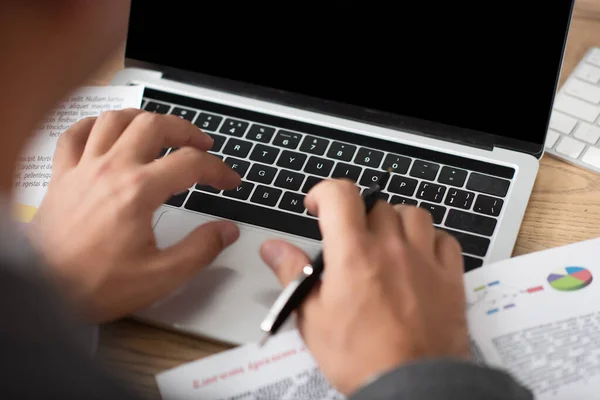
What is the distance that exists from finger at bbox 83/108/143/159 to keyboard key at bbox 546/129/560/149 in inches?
16.9

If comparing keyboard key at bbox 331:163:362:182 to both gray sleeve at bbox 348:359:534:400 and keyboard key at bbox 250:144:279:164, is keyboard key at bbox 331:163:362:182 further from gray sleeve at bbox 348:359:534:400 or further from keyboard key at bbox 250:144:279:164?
gray sleeve at bbox 348:359:534:400

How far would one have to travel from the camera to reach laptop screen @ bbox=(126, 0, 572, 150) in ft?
2.09

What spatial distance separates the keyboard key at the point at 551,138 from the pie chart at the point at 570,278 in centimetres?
18

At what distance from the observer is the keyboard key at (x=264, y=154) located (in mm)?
689

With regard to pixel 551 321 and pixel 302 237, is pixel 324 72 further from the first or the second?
pixel 551 321

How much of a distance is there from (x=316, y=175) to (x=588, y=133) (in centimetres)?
30

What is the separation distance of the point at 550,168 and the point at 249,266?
339mm

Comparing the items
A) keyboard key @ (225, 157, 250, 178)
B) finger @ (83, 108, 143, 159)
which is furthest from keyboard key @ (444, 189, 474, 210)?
finger @ (83, 108, 143, 159)

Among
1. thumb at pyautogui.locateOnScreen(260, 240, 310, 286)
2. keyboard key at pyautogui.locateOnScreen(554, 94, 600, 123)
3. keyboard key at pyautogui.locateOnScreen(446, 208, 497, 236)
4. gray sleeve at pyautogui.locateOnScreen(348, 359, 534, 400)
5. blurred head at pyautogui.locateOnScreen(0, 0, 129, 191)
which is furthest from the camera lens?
keyboard key at pyautogui.locateOnScreen(554, 94, 600, 123)

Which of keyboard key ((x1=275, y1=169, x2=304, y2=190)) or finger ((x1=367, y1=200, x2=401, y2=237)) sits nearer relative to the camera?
finger ((x1=367, y1=200, x2=401, y2=237))

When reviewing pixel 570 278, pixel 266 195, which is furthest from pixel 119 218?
pixel 570 278

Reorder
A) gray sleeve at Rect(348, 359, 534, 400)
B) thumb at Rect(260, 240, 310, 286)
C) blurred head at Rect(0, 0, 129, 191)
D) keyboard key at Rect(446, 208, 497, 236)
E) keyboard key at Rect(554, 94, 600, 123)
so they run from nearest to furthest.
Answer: blurred head at Rect(0, 0, 129, 191) → gray sleeve at Rect(348, 359, 534, 400) → thumb at Rect(260, 240, 310, 286) → keyboard key at Rect(446, 208, 497, 236) → keyboard key at Rect(554, 94, 600, 123)

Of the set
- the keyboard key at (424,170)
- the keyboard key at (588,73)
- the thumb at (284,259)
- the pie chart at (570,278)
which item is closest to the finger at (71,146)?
the thumb at (284,259)

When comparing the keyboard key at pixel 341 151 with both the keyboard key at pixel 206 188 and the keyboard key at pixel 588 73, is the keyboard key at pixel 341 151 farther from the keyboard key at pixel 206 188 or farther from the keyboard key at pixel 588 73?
the keyboard key at pixel 588 73
